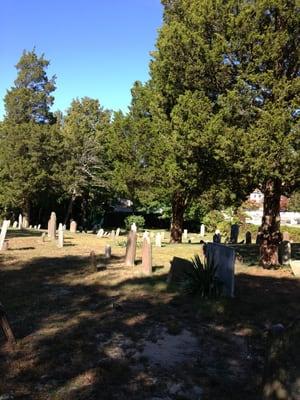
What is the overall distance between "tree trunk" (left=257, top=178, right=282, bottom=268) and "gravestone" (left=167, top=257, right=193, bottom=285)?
4.15 m

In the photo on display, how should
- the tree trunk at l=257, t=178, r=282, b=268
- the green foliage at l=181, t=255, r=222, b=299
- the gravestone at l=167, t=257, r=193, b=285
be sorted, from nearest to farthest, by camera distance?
the green foliage at l=181, t=255, r=222, b=299
the gravestone at l=167, t=257, r=193, b=285
the tree trunk at l=257, t=178, r=282, b=268

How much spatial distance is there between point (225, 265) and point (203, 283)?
2.16 feet

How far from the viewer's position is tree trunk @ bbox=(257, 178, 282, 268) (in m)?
14.9

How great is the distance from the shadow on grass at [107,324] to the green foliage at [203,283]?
14.1 inches

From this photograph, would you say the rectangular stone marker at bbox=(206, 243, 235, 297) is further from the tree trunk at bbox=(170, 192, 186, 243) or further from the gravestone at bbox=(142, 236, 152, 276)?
the tree trunk at bbox=(170, 192, 186, 243)

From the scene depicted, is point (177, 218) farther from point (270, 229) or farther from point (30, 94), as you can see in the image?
point (30, 94)

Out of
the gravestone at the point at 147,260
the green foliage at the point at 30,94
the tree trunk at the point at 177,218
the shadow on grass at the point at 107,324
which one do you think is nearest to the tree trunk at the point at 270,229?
the shadow on grass at the point at 107,324

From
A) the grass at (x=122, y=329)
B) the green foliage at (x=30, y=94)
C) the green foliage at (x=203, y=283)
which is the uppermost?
the green foliage at (x=30, y=94)

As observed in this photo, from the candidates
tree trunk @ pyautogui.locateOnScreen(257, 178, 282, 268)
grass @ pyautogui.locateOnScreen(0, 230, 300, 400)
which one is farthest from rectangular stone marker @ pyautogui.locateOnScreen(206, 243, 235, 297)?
tree trunk @ pyautogui.locateOnScreen(257, 178, 282, 268)

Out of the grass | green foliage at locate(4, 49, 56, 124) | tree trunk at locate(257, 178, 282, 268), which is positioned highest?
green foliage at locate(4, 49, 56, 124)

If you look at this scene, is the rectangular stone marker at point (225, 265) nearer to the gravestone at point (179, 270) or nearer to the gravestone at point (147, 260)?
the gravestone at point (179, 270)

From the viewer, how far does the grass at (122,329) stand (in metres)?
5.55

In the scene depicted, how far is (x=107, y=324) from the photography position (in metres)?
7.94

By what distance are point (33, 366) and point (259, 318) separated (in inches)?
174
